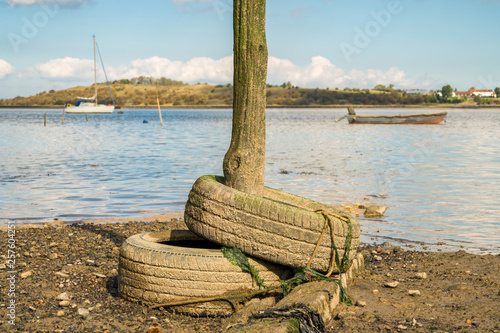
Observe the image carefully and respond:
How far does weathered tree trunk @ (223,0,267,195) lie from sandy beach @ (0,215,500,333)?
1.99 meters

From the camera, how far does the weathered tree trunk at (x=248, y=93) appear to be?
680 centimetres

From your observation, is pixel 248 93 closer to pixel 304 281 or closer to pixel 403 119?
pixel 304 281

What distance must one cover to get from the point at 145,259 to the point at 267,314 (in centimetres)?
180

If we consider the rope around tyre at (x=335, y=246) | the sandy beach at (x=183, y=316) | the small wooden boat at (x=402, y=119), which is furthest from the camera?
the small wooden boat at (x=402, y=119)

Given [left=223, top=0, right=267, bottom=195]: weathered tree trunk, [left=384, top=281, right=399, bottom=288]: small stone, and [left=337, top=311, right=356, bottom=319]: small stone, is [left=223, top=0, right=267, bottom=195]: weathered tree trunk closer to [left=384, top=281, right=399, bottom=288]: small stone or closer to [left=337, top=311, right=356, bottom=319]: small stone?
[left=337, top=311, right=356, bottom=319]: small stone

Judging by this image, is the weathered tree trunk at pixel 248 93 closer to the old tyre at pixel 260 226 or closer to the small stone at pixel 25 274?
the old tyre at pixel 260 226

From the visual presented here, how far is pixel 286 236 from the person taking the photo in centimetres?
616

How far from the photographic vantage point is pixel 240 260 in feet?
20.2

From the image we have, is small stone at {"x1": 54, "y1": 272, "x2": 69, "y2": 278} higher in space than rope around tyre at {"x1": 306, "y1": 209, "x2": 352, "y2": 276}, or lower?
lower

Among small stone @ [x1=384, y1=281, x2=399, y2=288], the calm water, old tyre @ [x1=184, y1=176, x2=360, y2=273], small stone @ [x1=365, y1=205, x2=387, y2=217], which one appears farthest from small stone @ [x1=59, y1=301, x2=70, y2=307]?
small stone @ [x1=365, y1=205, x2=387, y2=217]

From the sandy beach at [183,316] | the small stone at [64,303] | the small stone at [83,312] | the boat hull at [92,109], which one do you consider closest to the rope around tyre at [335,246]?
the sandy beach at [183,316]

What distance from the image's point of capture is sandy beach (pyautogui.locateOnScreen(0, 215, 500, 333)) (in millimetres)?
5605

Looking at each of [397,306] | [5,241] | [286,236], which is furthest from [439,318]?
[5,241]

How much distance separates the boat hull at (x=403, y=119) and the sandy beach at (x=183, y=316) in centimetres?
6974
